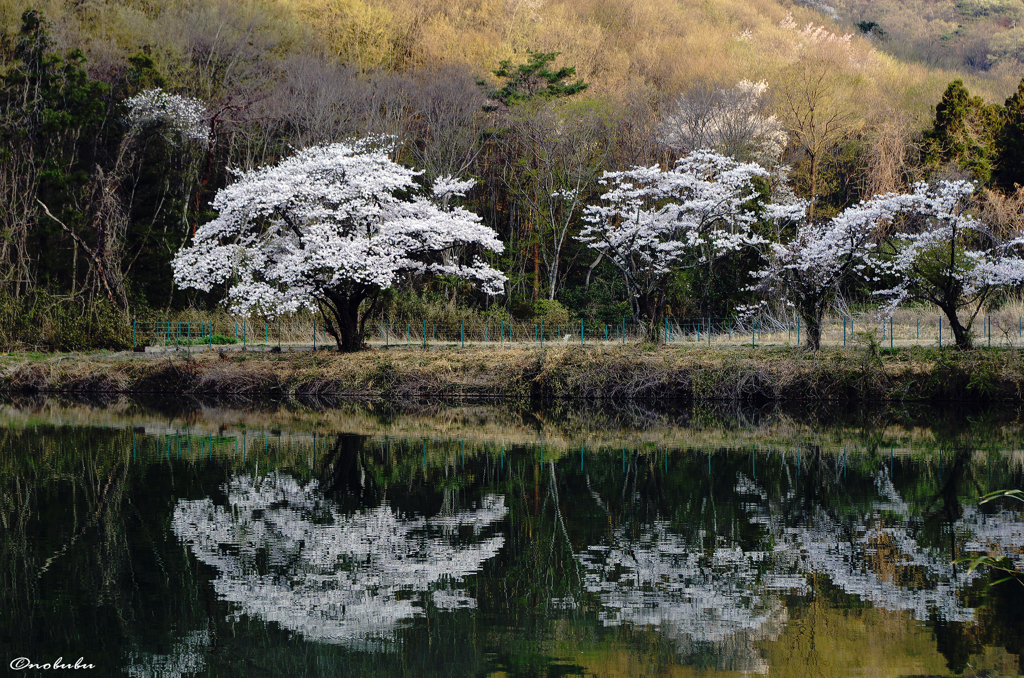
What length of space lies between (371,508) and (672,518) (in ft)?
13.8

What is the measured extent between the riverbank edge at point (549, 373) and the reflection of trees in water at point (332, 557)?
15.2 meters

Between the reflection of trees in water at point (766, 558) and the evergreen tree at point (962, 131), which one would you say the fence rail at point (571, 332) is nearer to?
the evergreen tree at point (962, 131)

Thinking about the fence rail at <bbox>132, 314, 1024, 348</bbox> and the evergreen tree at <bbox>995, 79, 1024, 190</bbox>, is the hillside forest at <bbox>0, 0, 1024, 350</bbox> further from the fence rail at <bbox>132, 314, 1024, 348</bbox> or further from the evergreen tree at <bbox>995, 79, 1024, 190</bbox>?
the fence rail at <bbox>132, 314, 1024, 348</bbox>

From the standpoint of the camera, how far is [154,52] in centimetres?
4294

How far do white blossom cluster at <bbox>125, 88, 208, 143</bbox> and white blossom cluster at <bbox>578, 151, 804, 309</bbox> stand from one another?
1761 centimetres

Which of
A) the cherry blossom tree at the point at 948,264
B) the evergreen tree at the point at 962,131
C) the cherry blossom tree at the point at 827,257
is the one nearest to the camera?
the cherry blossom tree at the point at 948,264

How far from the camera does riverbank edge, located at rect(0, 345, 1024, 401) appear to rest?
2770 centimetres

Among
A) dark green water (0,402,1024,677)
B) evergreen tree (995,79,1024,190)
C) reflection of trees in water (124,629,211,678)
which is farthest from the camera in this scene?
evergreen tree (995,79,1024,190)

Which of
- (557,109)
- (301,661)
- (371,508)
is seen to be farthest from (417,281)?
(301,661)

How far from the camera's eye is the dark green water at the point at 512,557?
8.14 meters

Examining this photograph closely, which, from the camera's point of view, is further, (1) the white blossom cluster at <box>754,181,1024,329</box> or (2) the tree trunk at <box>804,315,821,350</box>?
(2) the tree trunk at <box>804,315,821,350</box>

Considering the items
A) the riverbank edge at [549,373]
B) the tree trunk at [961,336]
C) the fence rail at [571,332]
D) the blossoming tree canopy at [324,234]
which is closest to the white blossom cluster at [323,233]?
the blossoming tree canopy at [324,234]

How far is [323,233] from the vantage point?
3058cm

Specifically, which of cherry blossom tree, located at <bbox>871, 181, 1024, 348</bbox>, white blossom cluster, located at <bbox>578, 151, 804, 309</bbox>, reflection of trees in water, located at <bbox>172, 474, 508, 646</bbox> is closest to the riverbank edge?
cherry blossom tree, located at <bbox>871, 181, 1024, 348</bbox>
